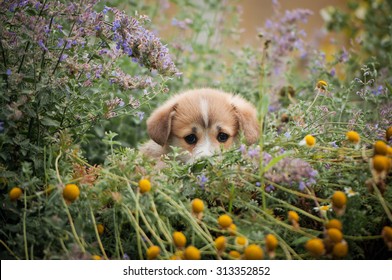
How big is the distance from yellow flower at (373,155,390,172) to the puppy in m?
1.54

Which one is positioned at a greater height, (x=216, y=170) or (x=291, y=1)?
(x=291, y=1)

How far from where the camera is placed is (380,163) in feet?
7.16

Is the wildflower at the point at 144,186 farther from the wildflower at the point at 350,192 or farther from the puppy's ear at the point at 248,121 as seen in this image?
the puppy's ear at the point at 248,121

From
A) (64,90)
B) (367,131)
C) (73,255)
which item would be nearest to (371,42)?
(367,131)

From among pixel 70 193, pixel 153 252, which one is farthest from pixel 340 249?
pixel 70 193

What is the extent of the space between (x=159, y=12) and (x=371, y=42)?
2.49 metres

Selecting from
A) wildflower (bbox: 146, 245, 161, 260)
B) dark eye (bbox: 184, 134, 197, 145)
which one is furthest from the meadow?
dark eye (bbox: 184, 134, 197, 145)

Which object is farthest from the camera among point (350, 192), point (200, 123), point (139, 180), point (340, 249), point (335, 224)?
point (200, 123)

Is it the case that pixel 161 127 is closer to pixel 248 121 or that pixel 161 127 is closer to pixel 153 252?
pixel 248 121

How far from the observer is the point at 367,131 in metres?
3.16

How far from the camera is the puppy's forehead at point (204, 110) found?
379 centimetres

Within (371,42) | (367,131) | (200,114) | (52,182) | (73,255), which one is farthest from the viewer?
(371,42)

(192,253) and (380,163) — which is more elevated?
(380,163)
